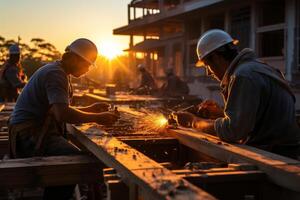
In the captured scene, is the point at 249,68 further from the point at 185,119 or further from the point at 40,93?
the point at 40,93

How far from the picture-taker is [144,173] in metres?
2.39

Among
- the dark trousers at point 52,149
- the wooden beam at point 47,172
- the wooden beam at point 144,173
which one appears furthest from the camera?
the dark trousers at point 52,149

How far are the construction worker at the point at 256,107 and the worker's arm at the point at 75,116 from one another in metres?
1.19

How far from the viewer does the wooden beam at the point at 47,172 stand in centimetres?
322

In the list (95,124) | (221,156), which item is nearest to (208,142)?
(221,156)

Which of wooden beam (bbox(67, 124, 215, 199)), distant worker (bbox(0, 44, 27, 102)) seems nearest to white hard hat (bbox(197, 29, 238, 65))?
wooden beam (bbox(67, 124, 215, 199))

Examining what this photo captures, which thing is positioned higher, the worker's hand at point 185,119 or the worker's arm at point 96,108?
the worker's arm at point 96,108

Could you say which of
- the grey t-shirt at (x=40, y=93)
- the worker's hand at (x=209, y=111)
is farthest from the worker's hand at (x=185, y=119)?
the grey t-shirt at (x=40, y=93)

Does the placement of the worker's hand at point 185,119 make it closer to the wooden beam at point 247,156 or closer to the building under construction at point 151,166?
the building under construction at point 151,166

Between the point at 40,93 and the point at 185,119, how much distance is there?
137cm

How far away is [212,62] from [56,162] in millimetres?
1499

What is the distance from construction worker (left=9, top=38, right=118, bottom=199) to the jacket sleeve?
135 cm

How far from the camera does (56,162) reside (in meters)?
3.41

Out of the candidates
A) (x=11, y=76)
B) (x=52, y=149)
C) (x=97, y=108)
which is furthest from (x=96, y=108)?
(x=11, y=76)
